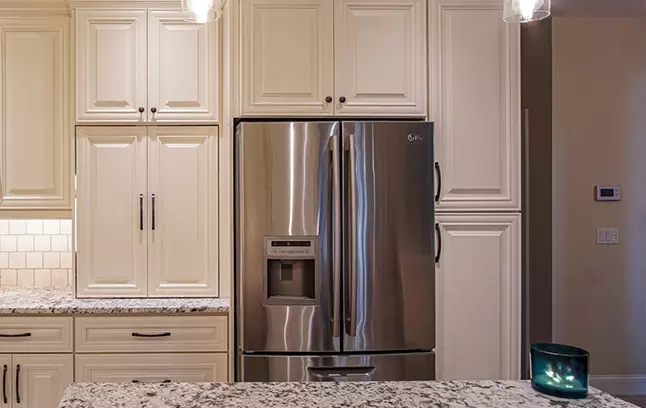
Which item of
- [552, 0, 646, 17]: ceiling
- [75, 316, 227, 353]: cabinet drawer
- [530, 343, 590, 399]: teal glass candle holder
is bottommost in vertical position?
[75, 316, 227, 353]: cabinet drawer

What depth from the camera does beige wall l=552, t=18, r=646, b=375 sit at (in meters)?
3.47

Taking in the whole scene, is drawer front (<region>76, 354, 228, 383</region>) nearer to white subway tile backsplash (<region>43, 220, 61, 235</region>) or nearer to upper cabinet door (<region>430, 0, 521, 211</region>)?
white subway tile backsplash (<region>43, 220, 61, 235</region>)

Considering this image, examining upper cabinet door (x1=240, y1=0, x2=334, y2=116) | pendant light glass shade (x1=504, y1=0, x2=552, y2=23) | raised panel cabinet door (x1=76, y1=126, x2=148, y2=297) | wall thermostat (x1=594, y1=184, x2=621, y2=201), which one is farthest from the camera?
wall thermostat (x1=594, y1=184, x2=621, y2=201)

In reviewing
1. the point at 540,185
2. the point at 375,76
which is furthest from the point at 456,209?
the point at 540,185

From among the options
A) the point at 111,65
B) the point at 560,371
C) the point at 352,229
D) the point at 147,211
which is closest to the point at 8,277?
the point at 147,211

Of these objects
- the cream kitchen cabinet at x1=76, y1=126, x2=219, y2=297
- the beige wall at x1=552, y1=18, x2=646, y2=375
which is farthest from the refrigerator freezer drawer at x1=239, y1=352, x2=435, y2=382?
the beige wall at x1=552, y1=18, x2=646, y2=375

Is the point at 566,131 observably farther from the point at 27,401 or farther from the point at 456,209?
the point at 27,401

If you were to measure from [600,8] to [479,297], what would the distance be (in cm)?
239

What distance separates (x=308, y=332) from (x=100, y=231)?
1.23m

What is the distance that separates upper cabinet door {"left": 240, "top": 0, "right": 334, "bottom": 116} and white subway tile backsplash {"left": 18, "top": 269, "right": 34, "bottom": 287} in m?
1.80

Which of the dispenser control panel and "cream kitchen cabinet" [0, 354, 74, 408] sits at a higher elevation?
the dispenser control panel

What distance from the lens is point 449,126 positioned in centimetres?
224

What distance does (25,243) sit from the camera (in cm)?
290

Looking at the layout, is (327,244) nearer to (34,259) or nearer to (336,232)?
(336,232)
